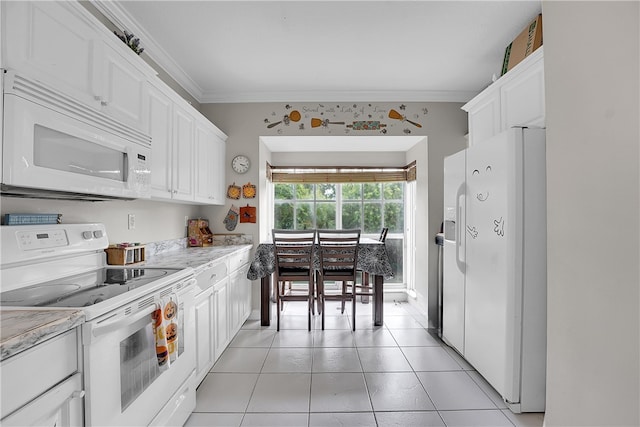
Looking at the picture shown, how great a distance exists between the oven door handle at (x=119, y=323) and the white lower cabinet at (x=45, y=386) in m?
0.06

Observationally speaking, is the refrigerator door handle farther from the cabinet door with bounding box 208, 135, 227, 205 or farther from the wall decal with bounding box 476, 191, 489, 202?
the cabinet door with bounding box 208, 135, 227, 205

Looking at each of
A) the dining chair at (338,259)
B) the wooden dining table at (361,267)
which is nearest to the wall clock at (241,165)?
the wooden dining table at (361,267)

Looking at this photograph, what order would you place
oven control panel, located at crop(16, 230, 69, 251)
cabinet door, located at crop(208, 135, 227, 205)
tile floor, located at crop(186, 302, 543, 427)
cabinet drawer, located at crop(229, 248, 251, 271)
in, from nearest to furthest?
oven control panel, located at crop(16, 230, 69, 251)
tile floor, located at crop(186, 302, 543, 427)
cabinet drawer, located at crop(229, 248, 251, 271)
cabinet door, located at crop(208, 135, 227, 205)

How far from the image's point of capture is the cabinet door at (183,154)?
7.97ft

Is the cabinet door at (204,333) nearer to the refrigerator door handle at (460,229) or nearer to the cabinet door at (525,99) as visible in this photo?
A: the refrigerator door handle at (460,229)

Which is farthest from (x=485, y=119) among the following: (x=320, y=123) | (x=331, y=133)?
(x=320, y=123)

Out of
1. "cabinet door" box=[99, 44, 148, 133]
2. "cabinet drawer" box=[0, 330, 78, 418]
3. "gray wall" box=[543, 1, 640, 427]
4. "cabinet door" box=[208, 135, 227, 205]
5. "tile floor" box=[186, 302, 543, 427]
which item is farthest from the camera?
"cabinet door" box=[208, 135, 227, 205]

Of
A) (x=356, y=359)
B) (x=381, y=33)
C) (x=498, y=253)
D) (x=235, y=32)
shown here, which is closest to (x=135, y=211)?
(x=235, y=32)

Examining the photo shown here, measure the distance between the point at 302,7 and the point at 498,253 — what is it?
6.78 ft

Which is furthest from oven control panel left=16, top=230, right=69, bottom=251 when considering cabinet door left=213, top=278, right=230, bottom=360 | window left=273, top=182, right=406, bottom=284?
window left=273, top=182, right=406, bottom=284

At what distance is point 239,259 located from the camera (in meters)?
3.10

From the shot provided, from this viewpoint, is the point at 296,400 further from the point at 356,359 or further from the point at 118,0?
the point at 118,0

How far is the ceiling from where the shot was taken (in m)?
2.12

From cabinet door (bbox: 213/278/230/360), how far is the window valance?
6.95 feet
